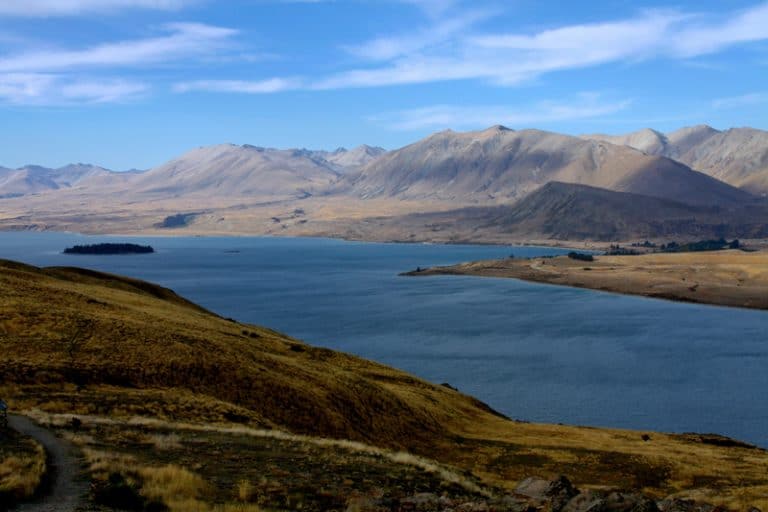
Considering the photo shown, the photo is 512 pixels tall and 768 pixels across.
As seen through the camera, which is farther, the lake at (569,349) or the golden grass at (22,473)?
the lake at (569,349)

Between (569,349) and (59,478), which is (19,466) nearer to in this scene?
(59,478)

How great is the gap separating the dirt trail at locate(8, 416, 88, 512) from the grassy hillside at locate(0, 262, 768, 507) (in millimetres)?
2168

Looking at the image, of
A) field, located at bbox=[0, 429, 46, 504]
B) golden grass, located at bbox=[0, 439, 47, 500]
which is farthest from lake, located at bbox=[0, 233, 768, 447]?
golden grass, located at bbox=[0, 439, 47, 500]

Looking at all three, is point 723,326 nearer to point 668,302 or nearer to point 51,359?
point 668,302

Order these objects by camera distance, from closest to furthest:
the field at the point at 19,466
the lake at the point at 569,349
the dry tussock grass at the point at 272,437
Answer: the field at the point at 19,466
the dry tussock grass at the point at 272,437
the lake at the point at 569,349

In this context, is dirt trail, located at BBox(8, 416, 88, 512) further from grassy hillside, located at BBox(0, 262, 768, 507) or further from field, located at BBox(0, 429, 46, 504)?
grassy hillside, located at BBox(0, 262, 768, 507)

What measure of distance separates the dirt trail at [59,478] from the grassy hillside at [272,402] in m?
2.17

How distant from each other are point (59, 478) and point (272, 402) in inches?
927

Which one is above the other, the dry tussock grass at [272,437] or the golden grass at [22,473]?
the golden grass at [22,473]

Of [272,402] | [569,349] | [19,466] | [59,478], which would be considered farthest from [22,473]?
[569,349]

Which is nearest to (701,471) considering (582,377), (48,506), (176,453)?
(176,453)

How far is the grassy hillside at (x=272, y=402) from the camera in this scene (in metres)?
37.5

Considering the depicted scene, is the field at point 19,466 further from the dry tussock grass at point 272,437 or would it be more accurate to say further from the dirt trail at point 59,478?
the dry tussock grass at point 272,437

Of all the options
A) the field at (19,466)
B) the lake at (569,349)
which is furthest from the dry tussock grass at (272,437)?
the lake at (569,349)
